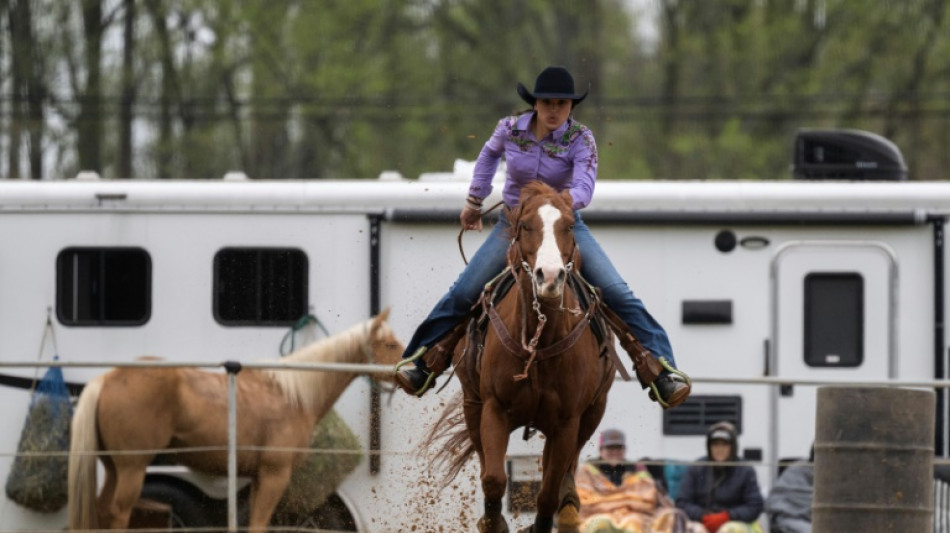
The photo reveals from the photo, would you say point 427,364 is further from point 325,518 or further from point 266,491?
point 325,518

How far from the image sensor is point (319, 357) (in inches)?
487

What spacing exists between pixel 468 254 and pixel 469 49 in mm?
19150

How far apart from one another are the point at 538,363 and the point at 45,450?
17.4 feet

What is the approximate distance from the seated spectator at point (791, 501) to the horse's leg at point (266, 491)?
350cm

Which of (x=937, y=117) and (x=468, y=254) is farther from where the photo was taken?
(x=937, y=117)

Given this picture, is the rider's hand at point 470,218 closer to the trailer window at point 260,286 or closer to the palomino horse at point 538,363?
the palomino horse at point 538,363

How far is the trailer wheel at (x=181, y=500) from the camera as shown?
12180 millimetres

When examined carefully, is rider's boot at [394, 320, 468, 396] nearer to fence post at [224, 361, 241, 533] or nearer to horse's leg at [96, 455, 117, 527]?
fence post at [224, 361, 241, 533]

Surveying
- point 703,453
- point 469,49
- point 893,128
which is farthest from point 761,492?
point 469,49

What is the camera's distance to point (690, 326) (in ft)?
41.2

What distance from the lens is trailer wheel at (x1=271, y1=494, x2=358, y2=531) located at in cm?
1220

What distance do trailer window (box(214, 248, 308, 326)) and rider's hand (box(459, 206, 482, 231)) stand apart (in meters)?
3.91

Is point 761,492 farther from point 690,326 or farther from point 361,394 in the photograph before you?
point 361,394

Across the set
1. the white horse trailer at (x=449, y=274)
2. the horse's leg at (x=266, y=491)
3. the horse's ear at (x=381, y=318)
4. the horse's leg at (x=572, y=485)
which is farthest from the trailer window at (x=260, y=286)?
the horse's leg at (x=572, y=485)
